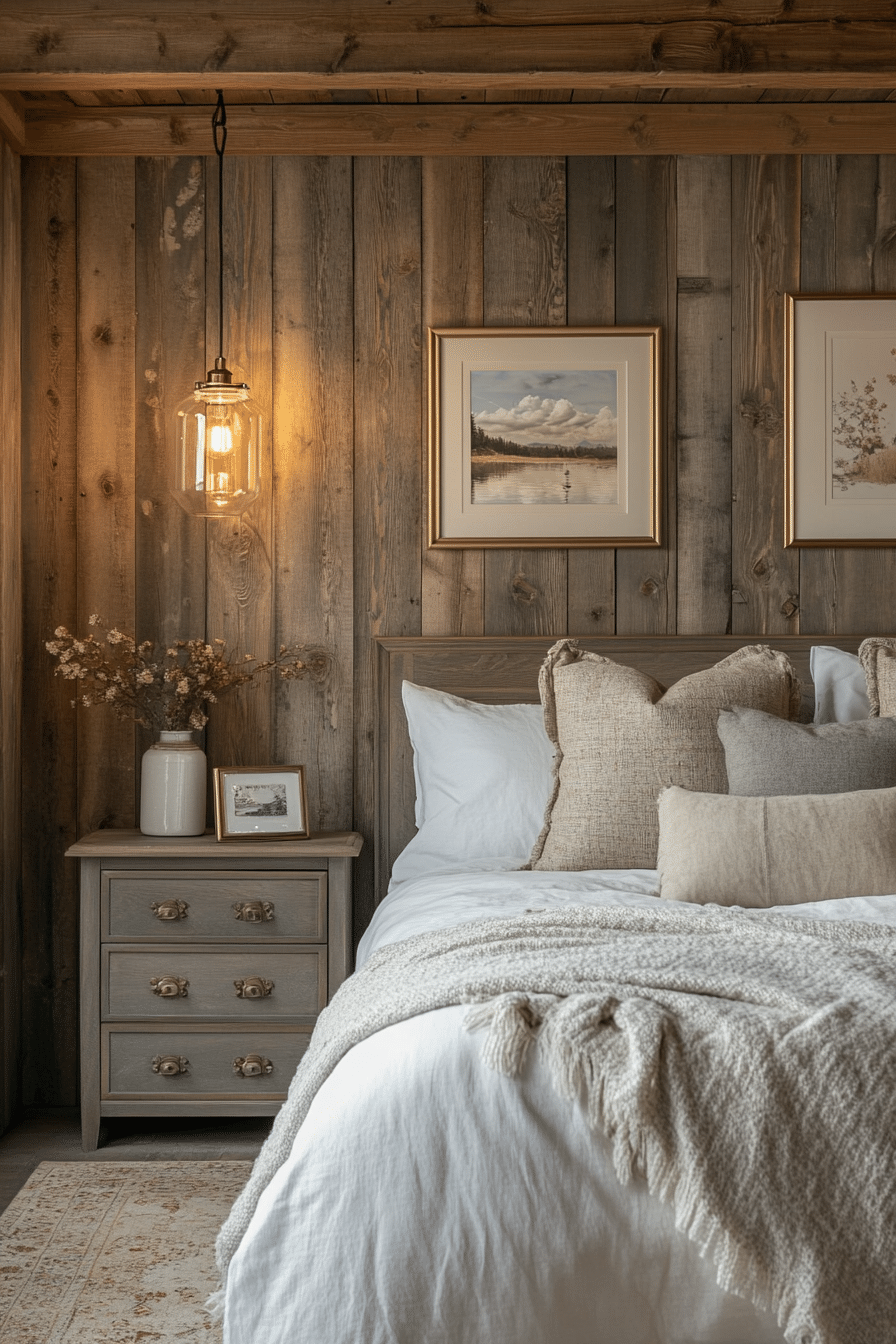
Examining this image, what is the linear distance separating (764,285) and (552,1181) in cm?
252

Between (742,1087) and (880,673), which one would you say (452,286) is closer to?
(880,673)

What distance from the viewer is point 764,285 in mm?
3086

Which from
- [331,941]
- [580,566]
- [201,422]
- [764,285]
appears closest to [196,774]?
[331,941]

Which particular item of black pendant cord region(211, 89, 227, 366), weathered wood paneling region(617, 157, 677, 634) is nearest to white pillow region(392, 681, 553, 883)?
weathered wood paneling region(617, 157, 677, 634)

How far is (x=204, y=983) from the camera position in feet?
8.91

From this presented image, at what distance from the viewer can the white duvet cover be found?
1.24 meters

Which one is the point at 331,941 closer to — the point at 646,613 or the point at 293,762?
the point at 293,762

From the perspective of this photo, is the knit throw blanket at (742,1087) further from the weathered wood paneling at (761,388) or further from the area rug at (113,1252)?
the weathered wood paneling at (761,388)

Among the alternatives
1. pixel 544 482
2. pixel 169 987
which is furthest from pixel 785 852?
pixel 169 987

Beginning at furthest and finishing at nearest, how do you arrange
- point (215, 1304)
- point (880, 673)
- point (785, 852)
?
point (880, 673) → point (785, 852) → point (215, 1304)

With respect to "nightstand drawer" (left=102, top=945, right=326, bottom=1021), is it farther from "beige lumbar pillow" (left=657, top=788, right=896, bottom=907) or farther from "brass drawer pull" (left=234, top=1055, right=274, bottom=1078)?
"beige lumbar pillow" (left=657, top=788, right=896, bottom=907)

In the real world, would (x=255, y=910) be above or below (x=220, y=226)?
below

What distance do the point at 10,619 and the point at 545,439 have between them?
1444mm

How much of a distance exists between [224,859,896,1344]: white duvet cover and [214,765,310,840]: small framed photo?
1.53m
